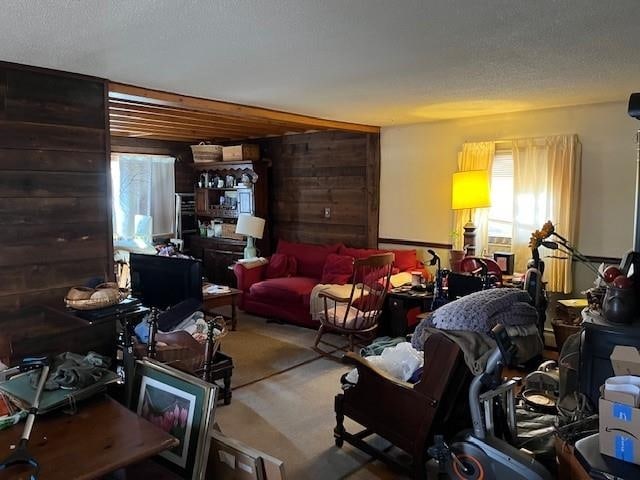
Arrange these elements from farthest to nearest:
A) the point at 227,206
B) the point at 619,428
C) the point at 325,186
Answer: the point at 227,206
the point at 325,186
the point at 619,428

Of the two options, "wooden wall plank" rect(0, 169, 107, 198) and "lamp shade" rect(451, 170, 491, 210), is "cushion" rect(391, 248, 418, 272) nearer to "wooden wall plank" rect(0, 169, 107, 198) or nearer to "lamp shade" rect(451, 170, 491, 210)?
"lamp shade" rect(451, 170, 491, 210)

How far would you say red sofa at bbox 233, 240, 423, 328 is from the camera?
5.43 m

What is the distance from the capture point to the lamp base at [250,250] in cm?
643

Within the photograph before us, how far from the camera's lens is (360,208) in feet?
19.8

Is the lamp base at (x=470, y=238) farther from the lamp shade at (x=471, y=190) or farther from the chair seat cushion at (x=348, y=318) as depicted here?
the chair seat cushion at (x=348, y=318)

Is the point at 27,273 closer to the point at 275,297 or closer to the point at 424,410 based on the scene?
the point at 424,410

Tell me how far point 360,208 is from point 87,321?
4337 millimetres

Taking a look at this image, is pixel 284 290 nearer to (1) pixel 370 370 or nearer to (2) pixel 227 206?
(2) pixel 227 206

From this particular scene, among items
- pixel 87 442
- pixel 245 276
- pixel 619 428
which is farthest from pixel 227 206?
pixel 619 428

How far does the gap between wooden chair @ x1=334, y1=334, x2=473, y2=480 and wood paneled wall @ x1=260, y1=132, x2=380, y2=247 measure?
3.40 m

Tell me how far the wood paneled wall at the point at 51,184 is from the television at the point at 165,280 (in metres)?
0.23

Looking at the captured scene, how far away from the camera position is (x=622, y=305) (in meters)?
2.32

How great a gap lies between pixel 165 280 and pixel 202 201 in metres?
4.35

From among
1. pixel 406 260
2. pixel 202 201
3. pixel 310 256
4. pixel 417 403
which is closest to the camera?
pixel 417 403
